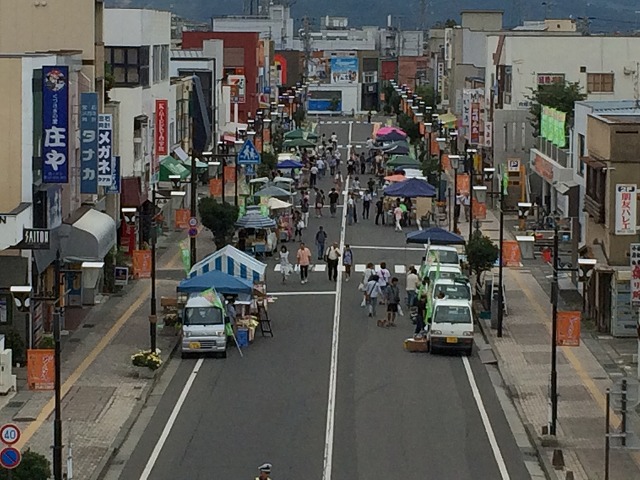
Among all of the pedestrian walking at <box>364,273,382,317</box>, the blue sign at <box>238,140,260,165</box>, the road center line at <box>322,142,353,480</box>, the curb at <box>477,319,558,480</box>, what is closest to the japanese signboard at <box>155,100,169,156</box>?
the blue sign at <box>238,140,260,165</box>

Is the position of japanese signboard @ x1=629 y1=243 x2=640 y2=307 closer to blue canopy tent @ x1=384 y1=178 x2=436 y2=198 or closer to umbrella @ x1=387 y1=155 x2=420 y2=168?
blue canopy tent @ x1=384 y1=178 x2=436 y2=198

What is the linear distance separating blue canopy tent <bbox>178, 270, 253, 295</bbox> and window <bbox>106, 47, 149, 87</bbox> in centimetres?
2442

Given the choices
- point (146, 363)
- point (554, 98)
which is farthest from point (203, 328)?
point (554, 98)

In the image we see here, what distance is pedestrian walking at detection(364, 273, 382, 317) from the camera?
46.9m

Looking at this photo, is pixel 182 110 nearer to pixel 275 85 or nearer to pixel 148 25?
pixel 148 25

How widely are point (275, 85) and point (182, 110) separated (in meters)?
78.8

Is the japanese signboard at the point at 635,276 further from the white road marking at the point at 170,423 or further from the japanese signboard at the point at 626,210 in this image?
the white road marking at the point at 170,423

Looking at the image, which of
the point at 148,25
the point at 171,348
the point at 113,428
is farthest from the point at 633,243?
the point at 148,25

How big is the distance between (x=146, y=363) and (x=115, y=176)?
13732 millimetres

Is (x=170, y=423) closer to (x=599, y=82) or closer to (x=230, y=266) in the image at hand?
(x=230, y=266)

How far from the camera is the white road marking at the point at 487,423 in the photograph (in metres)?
29.4

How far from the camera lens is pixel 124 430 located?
32344mm

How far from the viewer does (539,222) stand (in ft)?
219

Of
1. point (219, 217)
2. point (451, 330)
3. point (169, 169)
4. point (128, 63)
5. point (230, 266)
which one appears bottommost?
point (451, 330)
